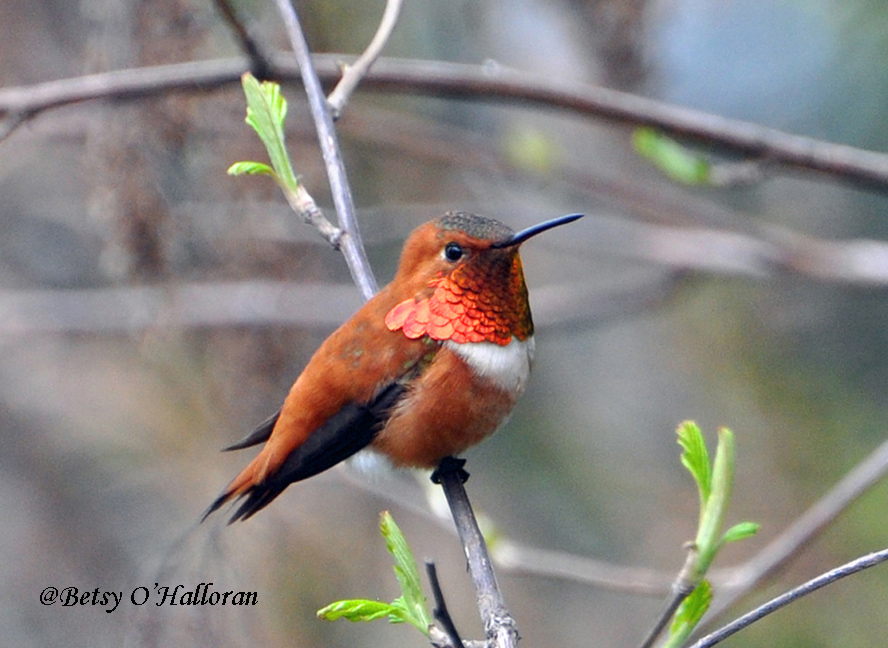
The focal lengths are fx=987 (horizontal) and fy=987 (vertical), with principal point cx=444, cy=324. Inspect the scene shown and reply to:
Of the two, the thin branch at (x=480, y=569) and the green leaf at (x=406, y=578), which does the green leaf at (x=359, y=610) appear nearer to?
the green leaf at (x=406, y=578)

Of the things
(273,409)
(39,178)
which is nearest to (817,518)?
(273,409)

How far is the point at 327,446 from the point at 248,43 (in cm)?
120

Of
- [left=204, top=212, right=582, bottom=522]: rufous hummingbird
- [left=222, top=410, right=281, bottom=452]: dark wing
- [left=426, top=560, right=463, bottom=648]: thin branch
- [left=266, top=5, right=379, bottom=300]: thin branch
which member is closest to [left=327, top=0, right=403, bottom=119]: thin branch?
[left=266, top=5, right=379, bottom=300]: thin branch

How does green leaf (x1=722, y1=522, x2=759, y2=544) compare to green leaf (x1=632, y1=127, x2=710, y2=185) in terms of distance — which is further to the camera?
green leaf (x1=632, y1=127, x2=710, y2=185)

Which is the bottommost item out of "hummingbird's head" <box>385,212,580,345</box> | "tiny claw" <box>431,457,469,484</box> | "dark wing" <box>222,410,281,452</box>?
→ "dark wing" <box>222,410,281,452</box>

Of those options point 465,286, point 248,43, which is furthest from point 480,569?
point 248,43

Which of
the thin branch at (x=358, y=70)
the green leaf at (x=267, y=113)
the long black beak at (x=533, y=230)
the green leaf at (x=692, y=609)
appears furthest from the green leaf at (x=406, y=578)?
the thin branch at (x=358, y=70)

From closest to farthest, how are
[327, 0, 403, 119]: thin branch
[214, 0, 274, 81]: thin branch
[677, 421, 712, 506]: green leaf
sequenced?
[677, 421, 712, 506]: green leaf
[327, 0, 403, 119]: thin branch
[214, 0, 274, 81]: thin branch

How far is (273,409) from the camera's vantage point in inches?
157

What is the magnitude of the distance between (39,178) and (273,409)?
9.83 ft

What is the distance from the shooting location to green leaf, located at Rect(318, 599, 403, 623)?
5.00ft

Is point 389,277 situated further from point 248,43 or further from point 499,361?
point 499,361

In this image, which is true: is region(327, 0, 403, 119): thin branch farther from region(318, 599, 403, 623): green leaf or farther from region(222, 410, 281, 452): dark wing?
region(318, 599, 403, 623): green leaf

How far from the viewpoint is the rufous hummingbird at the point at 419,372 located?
245cm
